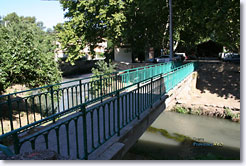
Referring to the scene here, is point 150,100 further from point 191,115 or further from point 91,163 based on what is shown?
point 191,115

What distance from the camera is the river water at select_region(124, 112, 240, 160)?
1181cm

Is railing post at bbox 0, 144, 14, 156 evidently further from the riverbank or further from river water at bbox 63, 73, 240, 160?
the riverbank

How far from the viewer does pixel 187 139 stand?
13.9m

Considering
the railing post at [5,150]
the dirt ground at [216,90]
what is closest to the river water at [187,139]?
the dirt ground at [216,90]

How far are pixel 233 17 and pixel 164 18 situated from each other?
977 centimetres

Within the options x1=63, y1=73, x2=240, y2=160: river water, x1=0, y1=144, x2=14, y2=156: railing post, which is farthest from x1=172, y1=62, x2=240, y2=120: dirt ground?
x1=0, y1=144, x2=14, y2=156: railing post

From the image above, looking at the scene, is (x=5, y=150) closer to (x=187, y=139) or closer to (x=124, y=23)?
(x=187, y=139)

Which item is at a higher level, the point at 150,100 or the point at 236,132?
the point at 150,100

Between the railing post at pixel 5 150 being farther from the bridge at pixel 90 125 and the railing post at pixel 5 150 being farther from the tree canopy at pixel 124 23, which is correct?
the tree canopy at pixel 124 23

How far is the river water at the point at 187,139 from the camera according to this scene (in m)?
11.8

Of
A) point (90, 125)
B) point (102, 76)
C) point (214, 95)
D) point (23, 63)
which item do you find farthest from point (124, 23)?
point (90, 125)

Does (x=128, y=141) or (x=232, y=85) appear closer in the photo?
(x=128, y=141)

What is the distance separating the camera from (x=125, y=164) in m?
3.12

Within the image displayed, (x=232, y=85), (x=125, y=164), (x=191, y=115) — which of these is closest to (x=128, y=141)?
(x=125, y=164)
